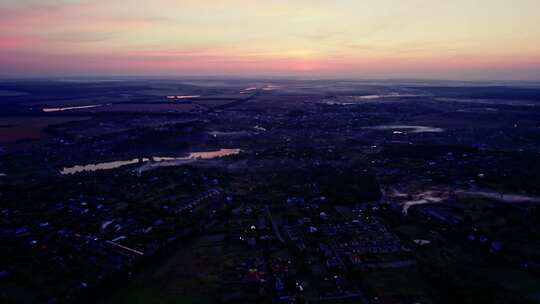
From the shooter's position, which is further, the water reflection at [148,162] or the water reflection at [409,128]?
the water reflection at [409,128]

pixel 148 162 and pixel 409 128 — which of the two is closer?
pixel 148 162

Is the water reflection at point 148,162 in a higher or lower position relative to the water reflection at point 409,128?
lower

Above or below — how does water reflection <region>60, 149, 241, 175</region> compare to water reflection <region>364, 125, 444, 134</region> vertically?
below

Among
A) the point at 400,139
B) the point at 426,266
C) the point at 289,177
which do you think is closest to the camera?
the point at 426,266

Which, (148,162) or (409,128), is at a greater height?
(409,128)

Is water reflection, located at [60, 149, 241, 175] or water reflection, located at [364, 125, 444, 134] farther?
water reflection, located at [364, 125, 444, 134]

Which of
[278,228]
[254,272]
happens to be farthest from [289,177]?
[254,272]

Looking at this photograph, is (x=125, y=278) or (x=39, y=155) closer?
(x=125, y=278)

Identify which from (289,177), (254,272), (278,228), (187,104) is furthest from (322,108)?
(254,272)

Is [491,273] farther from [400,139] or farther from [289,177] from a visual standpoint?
[400,139]

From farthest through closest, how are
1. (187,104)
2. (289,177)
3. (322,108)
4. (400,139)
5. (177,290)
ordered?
(187,104), (322,108), (400,139), (289,177), (177,290)
